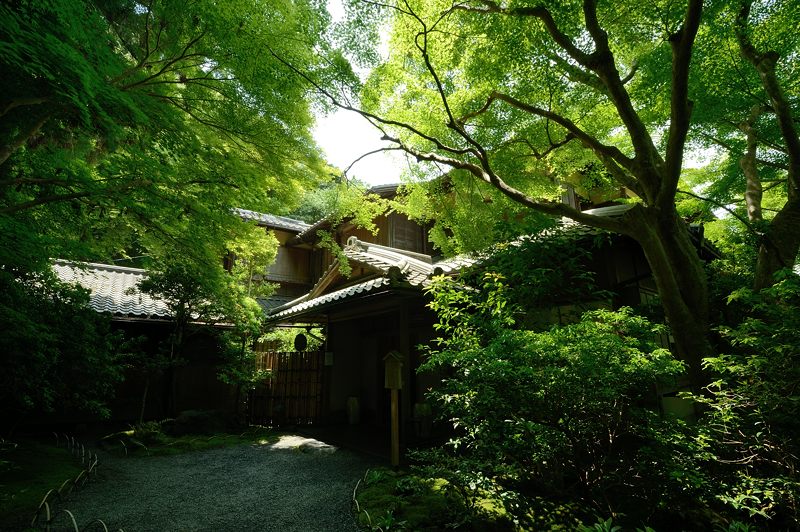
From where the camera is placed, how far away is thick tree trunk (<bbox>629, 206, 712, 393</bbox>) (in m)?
4.91

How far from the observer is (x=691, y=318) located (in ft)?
16.4

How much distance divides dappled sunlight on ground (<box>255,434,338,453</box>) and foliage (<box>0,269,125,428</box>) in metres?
3.88

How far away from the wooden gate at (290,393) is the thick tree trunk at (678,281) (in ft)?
32.9

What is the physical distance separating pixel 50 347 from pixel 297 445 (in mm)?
5616

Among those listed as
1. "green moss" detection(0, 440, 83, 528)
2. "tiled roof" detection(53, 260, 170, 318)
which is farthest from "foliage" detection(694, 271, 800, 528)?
"tiled roof" detection(53, 260, 170, 318)

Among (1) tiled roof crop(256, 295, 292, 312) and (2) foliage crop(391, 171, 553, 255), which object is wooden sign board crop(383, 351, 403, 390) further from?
(1) tiled roof crop(256, 295, 292, 312)

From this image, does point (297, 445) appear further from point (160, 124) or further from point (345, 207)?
point (160, 124)

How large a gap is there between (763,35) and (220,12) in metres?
9.08

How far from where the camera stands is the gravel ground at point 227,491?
4762mm

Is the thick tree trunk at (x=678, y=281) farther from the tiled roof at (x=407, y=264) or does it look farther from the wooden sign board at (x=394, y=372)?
the wooden sign board at (x=394, y=372)

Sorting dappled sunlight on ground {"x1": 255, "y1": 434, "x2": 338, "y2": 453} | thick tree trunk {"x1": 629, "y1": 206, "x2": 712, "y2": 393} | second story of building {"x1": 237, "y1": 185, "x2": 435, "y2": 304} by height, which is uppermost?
second story of building {"x1": 237, "y1": 185, "x2": 435, "y2": 304}

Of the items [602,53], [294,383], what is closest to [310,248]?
[294,383]

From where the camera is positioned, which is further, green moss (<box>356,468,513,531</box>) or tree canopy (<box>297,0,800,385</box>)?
tree canopy (<box>297,0,800,385</box>)

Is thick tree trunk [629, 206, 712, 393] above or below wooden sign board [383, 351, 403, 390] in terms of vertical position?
above
